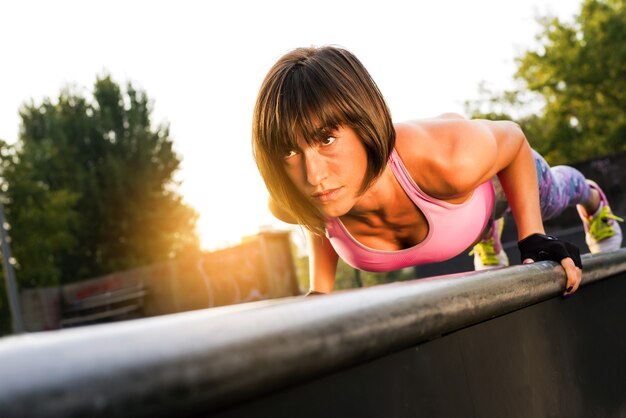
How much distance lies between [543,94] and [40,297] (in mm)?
23824

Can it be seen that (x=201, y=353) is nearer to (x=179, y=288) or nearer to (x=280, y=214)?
(x=280, y=214)

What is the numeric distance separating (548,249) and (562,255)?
10cm

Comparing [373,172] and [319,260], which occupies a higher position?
[373,172]

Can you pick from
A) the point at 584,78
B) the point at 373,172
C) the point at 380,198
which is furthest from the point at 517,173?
the point at 584,78

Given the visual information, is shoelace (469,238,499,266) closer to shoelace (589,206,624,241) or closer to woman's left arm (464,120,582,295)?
shoelace (589,206,624,241)

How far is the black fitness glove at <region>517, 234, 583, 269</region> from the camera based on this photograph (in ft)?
5.61

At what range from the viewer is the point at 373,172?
2.10m

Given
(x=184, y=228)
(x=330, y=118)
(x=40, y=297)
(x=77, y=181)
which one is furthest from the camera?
(x=184, y=228)

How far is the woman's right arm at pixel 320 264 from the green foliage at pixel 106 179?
93.6 ft

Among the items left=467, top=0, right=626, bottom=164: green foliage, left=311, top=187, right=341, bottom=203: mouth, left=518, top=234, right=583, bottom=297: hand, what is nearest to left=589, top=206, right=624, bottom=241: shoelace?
left=518, top=234, right=583, bottom=297: hand

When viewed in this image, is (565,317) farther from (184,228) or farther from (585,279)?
(184,228)

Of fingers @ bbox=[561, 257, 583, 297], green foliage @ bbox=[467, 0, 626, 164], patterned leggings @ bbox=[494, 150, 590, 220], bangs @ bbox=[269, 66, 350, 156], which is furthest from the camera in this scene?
green foliage @ bbox=[467, 0, 626, 164]

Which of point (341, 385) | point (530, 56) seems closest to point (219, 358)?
point (341, 385)

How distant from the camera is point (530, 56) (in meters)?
31.1
